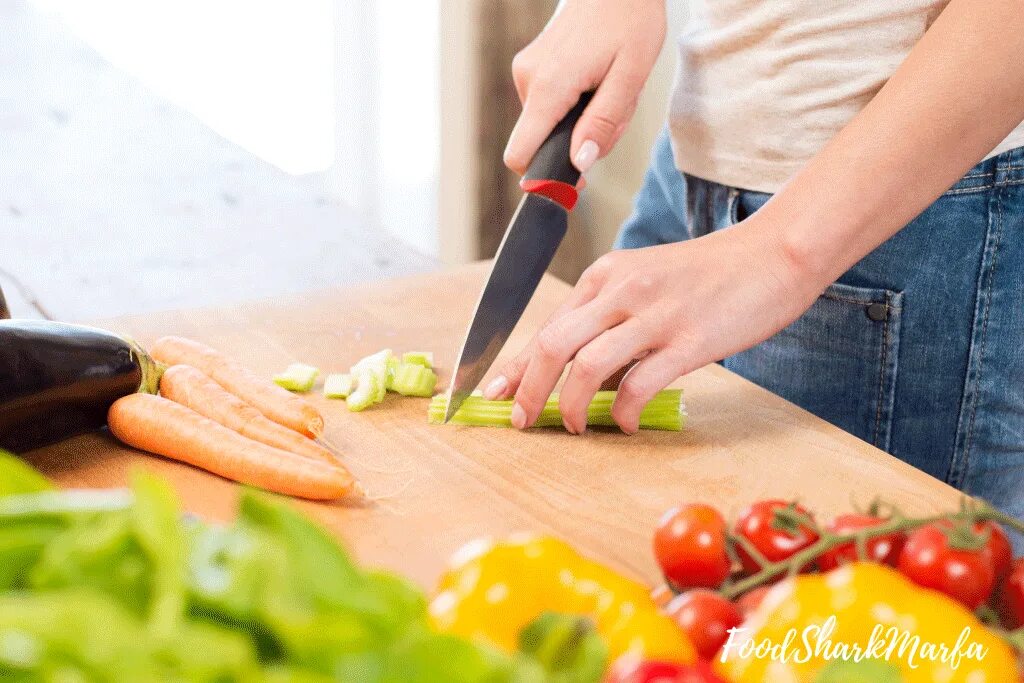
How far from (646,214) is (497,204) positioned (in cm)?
202

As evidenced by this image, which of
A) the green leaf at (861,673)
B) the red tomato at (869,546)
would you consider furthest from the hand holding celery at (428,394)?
the green leaf at (861,673)

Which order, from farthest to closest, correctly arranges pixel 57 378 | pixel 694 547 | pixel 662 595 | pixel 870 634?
pixel 57 378 → pixel 662 595 → pixel 694 547 → pixel 870 634

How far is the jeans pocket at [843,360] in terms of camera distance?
5.76ft

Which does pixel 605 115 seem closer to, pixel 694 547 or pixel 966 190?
pixel 966 190

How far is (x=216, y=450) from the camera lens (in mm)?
1501

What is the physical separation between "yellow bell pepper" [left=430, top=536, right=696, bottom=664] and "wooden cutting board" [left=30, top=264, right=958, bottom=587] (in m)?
0.35

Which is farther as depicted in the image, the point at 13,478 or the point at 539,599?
the point at 539,599

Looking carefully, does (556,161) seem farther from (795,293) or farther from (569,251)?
(569,251)

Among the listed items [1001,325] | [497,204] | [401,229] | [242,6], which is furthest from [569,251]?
[1001,325]

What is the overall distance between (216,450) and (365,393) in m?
0.28

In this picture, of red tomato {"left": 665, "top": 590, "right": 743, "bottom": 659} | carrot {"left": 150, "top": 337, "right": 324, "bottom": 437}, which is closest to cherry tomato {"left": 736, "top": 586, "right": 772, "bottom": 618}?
red tomato {"left": 665, "top": 590, "right": 743, "bottom": 659}

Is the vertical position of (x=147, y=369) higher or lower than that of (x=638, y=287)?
lower

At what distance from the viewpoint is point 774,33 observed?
1.75 metres

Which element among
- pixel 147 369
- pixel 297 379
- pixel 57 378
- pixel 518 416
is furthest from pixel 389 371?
pixel 57 378
